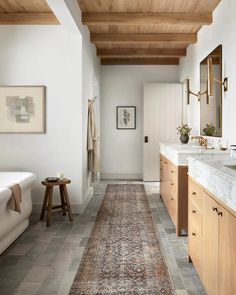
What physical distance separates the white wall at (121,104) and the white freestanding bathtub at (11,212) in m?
3.85

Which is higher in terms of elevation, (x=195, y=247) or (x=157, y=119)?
(x=157, y=119)

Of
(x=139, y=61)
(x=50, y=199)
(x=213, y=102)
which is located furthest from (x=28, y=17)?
(x=139, y=61)

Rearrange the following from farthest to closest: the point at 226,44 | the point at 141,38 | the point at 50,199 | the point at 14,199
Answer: the point at 141,38, the point at 50,199, the point at 226,44, the point at 14,199

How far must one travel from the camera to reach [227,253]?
159 cm

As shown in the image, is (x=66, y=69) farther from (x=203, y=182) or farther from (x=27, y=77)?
(x=203, y=182)

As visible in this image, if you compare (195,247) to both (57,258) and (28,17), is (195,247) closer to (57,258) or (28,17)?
(57,258)

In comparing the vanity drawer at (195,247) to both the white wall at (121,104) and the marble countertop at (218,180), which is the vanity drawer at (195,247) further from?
the white wall at (121,104)

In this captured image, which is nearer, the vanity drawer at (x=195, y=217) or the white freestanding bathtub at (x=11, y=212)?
the vanity drawer at (x=195, y=217)

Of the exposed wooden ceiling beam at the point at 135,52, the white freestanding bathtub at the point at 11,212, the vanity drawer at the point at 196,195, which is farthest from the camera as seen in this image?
the exposed wooden ceiling beam at the point at 135,52

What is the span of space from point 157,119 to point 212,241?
17.6ft

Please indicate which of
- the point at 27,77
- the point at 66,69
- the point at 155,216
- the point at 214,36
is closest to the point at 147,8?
the point at 214,36

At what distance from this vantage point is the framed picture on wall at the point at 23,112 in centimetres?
439

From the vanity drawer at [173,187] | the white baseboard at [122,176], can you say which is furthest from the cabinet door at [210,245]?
the white baseboard at [122,176]

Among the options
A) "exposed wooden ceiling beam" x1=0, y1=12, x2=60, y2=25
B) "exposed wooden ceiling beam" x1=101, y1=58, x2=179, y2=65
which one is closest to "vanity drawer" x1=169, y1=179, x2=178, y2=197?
"exposed wooden ceiling beam" x1=0, y1=12, x2=60, y2=25
